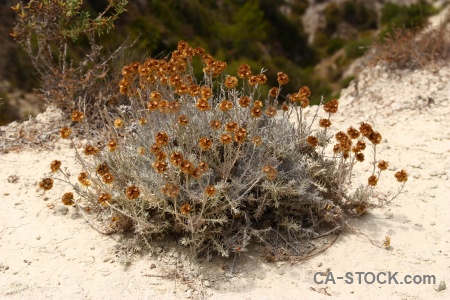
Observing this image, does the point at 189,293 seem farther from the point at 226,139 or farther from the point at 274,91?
the point at 274,91

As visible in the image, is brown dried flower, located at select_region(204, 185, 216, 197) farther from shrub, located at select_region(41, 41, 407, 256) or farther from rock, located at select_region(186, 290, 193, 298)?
rock, located at select_region(186, 290, 193, 298)

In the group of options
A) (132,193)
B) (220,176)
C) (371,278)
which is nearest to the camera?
(132,193)

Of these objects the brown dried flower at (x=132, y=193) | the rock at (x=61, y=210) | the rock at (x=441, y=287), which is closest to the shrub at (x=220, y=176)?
the brown dried flower at (x=132, y=193)

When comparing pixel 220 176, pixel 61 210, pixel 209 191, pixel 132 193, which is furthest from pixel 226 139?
pixel 61 210

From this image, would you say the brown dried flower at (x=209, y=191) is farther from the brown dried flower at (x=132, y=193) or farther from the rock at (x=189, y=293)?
the rock at (x=189, y=293)

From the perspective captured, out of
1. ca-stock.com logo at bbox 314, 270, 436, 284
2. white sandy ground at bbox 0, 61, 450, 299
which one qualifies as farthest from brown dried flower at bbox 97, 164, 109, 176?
ca-stock.com logo at bbox 314, 270, 436, 284
